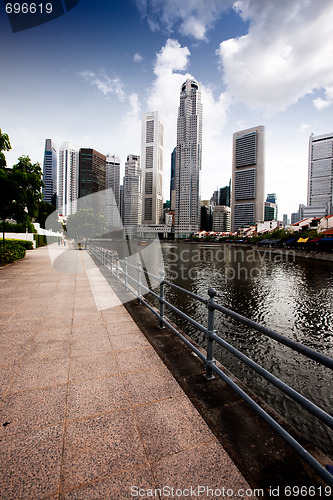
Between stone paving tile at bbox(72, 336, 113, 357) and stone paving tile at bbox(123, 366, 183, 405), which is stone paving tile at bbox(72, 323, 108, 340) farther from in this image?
stone paving tile at bbox(123, 366, 183, 405)

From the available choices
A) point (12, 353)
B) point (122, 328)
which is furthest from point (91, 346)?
point (12, 353)

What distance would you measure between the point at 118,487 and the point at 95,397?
1166mm

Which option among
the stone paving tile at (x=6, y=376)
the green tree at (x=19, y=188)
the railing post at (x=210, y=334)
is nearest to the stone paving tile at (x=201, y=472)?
the railing post at (x=210, y=334)

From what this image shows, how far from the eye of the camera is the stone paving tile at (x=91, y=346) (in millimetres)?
3938

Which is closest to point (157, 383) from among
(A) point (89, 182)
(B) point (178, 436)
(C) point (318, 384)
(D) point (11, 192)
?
(B) point (178, 436)

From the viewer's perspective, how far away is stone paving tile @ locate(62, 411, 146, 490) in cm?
184

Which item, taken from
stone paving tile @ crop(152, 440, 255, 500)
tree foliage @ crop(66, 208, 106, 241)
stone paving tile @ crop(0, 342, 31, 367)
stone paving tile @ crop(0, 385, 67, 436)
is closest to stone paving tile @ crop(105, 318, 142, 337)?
stone paving tile @ crop(0, 342, 31, 367)

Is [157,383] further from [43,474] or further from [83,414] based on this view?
[43,474]

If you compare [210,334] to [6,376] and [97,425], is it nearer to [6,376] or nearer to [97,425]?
[97,425]

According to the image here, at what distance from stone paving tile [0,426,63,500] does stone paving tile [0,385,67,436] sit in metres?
0.11

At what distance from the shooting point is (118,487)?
68.2 inches

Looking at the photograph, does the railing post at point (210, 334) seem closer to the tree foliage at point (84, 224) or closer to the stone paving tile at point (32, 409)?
the stone paving tile at point (32, 409)

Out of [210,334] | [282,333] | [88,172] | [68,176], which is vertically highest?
[68,176]

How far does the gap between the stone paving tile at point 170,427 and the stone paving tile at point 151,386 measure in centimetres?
12
